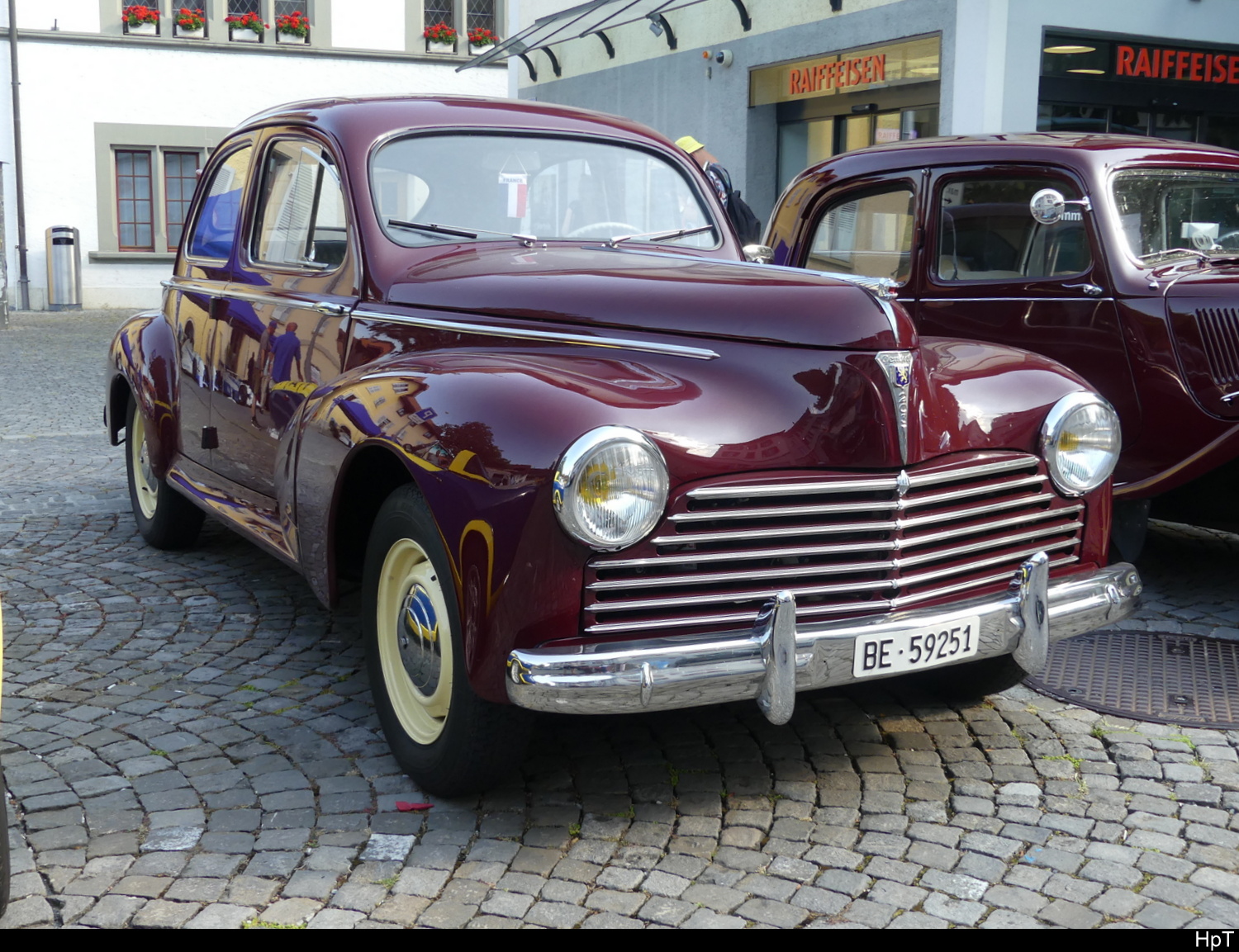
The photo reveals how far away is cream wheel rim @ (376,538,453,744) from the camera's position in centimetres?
310

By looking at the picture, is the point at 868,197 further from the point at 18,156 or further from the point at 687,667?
the point at 18,156

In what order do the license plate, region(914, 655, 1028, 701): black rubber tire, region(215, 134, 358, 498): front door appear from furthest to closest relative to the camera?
region(215, 134, 358, 498): front door < region(914, 655, 1028, 701): black rubber tire < the license plate

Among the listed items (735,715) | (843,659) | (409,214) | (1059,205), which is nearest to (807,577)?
(843,659)

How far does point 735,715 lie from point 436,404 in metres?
1.33

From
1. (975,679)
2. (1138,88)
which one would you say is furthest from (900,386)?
(1138,88)

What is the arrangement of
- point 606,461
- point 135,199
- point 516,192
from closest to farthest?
point 606,461
point 516,192
point 135,199

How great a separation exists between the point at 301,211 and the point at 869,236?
8.48ft

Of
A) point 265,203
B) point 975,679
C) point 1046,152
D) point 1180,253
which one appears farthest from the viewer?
point 1046,152

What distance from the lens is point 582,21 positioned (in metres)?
16.8

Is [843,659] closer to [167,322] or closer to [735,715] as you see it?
[735,715]

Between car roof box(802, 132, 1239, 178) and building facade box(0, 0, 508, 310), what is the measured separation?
672 inches

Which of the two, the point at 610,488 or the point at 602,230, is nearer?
the point at 610,488

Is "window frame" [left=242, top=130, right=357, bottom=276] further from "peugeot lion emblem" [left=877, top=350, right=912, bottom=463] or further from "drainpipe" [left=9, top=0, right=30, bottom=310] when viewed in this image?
"drainpipe" [left=9, top=0, right=30, bottom=310]

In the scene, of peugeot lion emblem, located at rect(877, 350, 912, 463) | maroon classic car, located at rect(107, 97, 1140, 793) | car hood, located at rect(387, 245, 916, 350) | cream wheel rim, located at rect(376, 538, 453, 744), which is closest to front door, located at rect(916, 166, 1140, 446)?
maroon classic car, located at rect(107, 97, 1140, 793)
